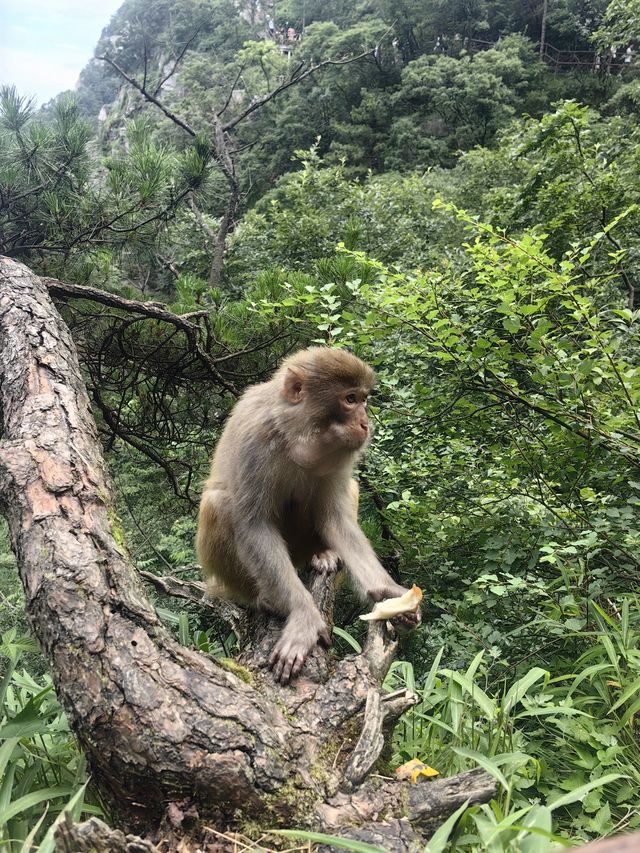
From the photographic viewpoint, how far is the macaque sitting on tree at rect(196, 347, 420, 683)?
2.92 m

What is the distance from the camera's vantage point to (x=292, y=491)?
325 cm

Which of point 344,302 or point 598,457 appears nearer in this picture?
point 598,457

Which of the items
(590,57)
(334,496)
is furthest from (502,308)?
(590,57)

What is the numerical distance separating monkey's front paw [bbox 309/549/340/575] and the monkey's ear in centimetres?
93

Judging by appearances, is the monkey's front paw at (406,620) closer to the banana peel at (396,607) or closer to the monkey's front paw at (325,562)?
the banana peel at (396,607)

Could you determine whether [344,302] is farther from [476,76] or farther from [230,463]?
[476,76]

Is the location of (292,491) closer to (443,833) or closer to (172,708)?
(172,708)

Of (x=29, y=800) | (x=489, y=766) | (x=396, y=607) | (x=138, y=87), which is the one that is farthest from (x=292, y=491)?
(x=138, y=87)

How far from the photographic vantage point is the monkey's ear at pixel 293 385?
301 centimetres

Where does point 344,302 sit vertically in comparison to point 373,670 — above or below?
above

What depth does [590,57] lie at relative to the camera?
33281 mm

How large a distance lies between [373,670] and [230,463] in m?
1.37

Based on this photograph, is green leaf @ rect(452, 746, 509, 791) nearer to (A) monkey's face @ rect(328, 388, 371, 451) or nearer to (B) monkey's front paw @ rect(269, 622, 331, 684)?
(B) monkey's front paw @ rect(269, 622, 331, 684)

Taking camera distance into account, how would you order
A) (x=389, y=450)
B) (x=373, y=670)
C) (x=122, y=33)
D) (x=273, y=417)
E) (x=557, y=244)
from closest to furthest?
(x=373, y=670)
(x=273, y=417)
(x=389, y=450)
(x=557, y=244)
(x=122, y=33)
